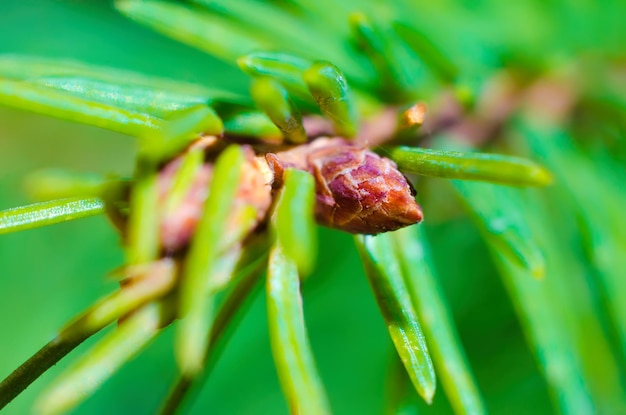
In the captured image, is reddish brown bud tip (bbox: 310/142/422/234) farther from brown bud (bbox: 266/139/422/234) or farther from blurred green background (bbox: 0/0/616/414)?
blurred green background (bbox: 0/0/616/414)

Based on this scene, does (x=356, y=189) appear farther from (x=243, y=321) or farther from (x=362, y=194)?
(x=243, y=321)

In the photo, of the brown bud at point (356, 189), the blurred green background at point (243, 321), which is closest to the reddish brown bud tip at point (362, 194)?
the brown bud at point (356, 189)

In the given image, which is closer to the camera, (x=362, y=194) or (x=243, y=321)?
(x=362, y=194)

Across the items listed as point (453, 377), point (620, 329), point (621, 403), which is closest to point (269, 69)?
point (453, 377)

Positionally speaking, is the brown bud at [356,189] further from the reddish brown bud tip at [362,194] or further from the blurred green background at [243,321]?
the blurred green background at [243,321]

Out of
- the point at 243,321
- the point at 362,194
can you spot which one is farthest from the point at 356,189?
the point at 243,321

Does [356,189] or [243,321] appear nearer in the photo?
[356,189]
